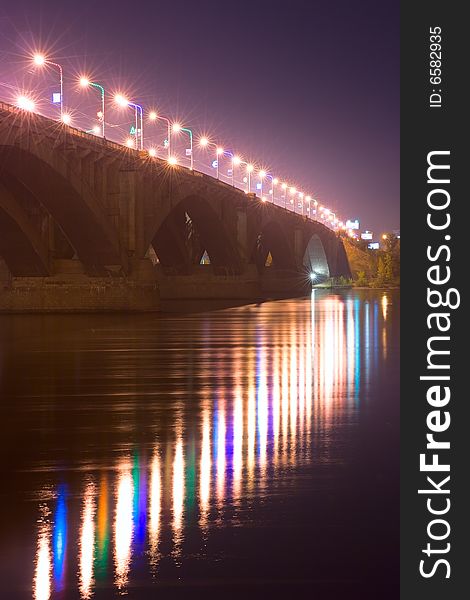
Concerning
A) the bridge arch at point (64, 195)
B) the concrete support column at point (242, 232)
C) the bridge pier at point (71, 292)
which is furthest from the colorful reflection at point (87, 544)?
the concrete support column at point (242, 232)

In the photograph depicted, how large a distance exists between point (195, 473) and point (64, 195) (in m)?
50.7

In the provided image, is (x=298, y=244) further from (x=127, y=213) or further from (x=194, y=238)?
(x=127, y=213)

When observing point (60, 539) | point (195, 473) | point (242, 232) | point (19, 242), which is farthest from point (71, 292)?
point (60, 539)

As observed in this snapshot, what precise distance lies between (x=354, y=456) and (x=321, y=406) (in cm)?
493

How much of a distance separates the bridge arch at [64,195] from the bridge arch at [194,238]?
27527 millimetres

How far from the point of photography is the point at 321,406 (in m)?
16.8

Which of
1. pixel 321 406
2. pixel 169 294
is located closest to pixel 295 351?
pixel 321 406

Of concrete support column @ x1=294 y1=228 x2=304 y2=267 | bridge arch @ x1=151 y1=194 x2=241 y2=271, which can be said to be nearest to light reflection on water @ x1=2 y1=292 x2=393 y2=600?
bridge arch @ x1=151 y1=194 x2=241 y2=271

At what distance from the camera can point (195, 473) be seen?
10.8m

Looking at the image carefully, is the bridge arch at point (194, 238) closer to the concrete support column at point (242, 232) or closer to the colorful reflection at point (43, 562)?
the concrete support column at point (242, 232)

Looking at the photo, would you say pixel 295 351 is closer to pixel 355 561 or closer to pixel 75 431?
pixel 75 431

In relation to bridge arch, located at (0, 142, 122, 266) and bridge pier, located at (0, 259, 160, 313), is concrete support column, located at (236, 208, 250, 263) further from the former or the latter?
bridge arch, located at (0, 142, 122, 266)

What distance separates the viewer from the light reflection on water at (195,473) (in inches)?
300

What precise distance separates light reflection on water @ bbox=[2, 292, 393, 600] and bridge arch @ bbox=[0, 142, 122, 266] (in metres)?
35.1
